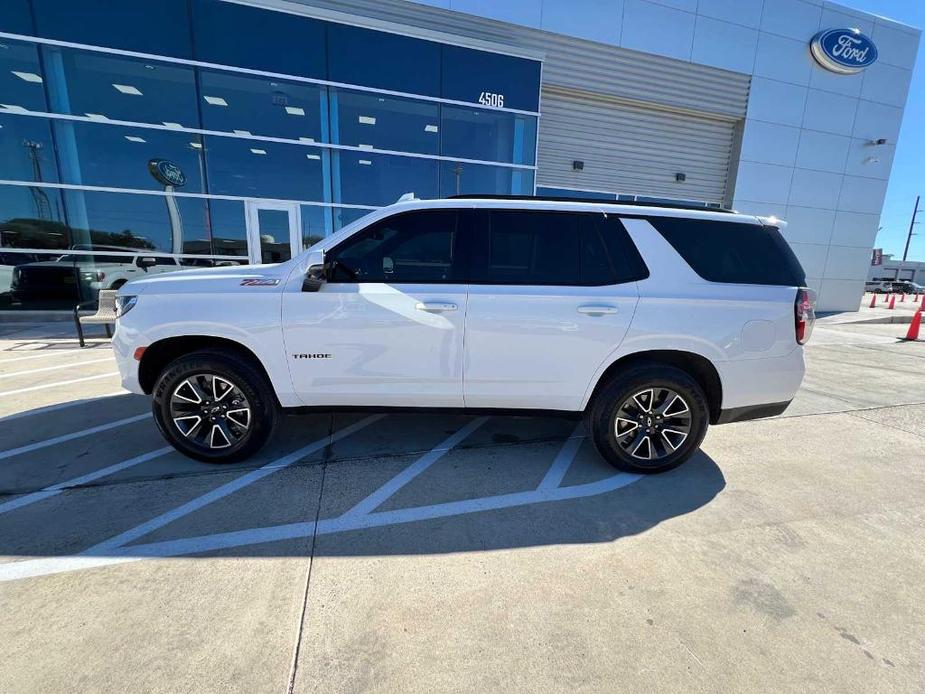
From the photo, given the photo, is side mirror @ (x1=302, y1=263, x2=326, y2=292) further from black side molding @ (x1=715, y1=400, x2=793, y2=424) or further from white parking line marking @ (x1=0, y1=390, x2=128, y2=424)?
white parking line marking @ (x1=0, y1=390, x2=128, y2=424)

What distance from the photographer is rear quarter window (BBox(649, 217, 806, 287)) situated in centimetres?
313

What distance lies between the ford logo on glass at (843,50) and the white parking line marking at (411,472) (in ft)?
55.8

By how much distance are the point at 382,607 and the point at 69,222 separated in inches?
475

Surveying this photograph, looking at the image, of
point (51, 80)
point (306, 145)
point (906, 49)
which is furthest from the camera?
point (906, 49)

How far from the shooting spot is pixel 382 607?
2008 mm

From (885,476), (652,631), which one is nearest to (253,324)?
(652,631)

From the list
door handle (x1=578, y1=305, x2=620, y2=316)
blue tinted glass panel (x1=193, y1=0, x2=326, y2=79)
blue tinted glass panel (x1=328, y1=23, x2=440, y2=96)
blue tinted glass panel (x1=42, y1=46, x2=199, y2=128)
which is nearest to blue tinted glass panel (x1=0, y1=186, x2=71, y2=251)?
blue tinted glass panel (x1=42, y1=46, x2=199, y2=128)

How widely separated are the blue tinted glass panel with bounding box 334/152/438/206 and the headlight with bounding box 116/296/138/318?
8364 millimetres

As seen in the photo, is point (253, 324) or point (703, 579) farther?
point (253, 324)

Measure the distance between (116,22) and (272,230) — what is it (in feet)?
16.2

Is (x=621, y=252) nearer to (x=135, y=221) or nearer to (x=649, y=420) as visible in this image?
(x=649, y=420)

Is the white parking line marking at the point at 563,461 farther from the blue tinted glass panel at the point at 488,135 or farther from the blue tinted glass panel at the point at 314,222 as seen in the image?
the blue tinted glass panel at the point at 488,135

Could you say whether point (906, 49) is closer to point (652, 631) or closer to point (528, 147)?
point (528, 147)

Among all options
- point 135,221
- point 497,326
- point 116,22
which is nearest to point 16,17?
point 116,22
